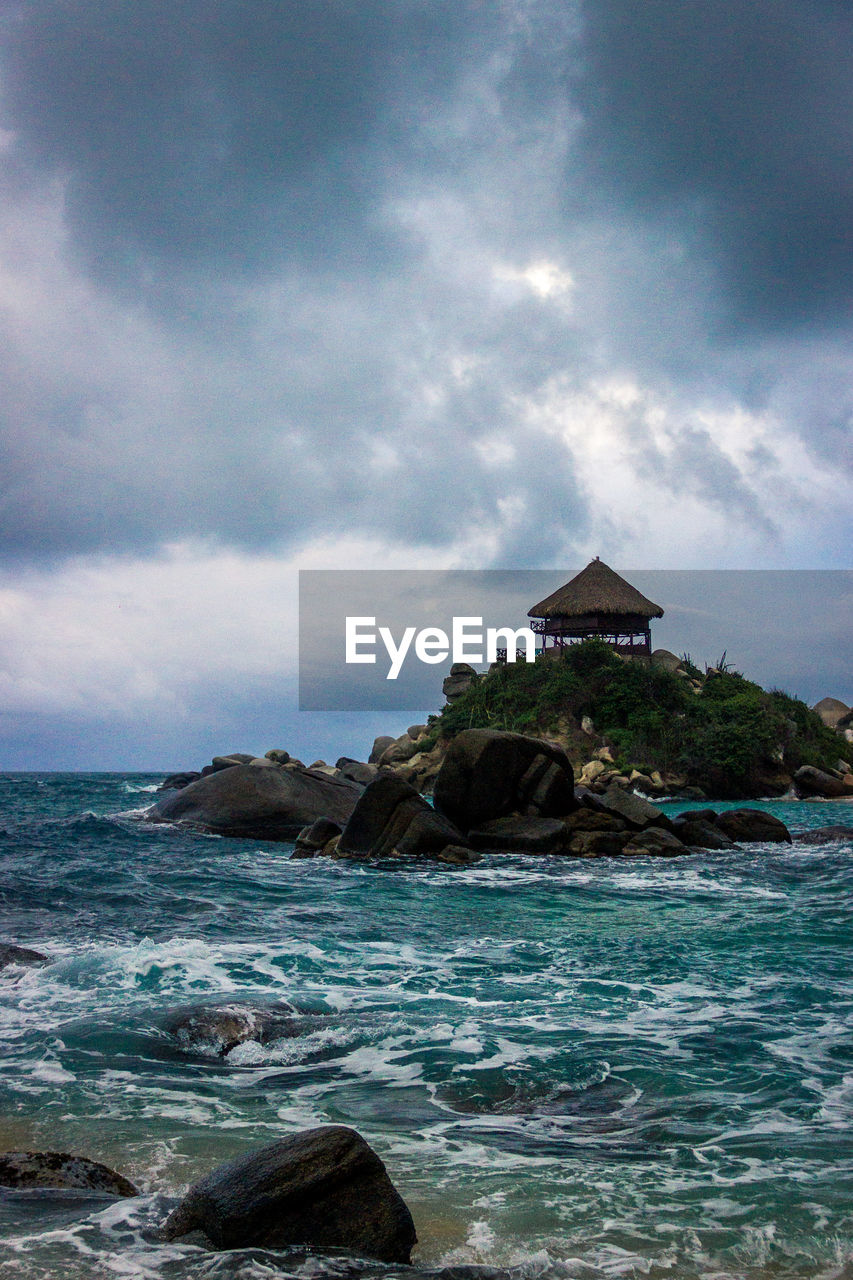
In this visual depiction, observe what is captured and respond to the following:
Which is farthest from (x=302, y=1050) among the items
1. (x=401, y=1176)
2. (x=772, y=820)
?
(x=772, y=820)

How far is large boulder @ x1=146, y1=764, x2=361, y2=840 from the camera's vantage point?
26203mm

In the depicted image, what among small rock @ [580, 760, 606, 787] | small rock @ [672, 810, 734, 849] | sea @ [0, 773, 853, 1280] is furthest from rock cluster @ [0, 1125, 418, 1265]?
small rock @ [580, 760, 606, 787]

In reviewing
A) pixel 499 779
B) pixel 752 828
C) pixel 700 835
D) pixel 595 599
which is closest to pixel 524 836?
pixel 499 779

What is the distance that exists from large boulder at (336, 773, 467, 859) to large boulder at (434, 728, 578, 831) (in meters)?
1.55

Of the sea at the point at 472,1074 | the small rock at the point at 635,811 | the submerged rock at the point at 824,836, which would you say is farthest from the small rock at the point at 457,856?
the submerged rock at the point at 824,836

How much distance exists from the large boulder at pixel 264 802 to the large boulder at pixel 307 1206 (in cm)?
2128

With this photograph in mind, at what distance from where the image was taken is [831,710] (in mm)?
66188

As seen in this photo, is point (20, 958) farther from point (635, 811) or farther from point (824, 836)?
point (824, 836)

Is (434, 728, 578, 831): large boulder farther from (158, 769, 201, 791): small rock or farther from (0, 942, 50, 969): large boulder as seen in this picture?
(158, 769, 201, 791): small rock

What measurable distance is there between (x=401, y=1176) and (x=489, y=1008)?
380 centimetres

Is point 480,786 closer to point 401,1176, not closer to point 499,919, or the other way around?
point 499,919

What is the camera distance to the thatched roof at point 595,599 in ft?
201

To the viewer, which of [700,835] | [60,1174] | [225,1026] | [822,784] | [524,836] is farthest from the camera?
[822,784]

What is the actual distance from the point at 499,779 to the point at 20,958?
49.5 ft
